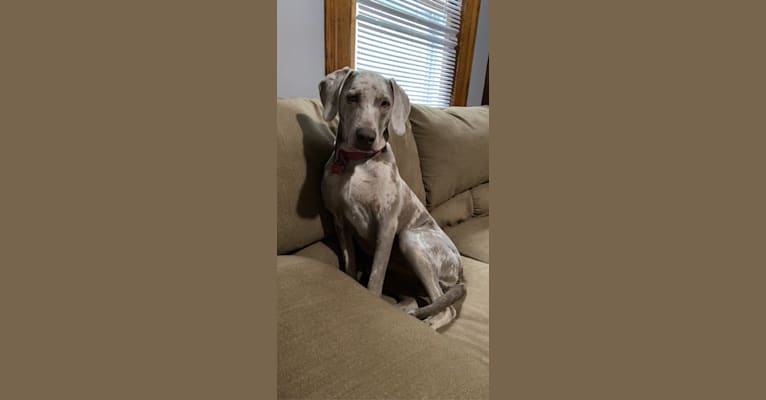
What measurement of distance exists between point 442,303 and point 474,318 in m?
0.12

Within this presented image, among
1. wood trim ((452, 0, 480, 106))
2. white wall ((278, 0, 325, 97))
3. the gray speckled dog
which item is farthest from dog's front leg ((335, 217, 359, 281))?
wood trim ((452, 0, 480, 106))

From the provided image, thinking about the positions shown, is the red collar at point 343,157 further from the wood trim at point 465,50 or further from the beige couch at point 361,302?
the wood trim at point 465,50

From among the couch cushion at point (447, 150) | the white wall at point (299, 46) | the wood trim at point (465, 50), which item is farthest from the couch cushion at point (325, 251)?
the wood trim at point (465, 50)

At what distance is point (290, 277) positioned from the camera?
901 millimetres

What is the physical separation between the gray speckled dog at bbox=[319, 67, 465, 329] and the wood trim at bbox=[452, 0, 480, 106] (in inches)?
81.5

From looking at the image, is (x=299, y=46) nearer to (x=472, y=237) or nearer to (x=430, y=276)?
(x=472, y=237)

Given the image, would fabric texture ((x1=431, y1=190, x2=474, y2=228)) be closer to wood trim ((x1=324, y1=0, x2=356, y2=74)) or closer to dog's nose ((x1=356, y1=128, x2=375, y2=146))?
dog's nose ((x1=356, y1=128, x2=375, y2=146))

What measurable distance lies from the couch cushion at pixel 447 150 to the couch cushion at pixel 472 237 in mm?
187

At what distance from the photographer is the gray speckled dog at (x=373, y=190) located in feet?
4.14

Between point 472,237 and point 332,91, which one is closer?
point 332,91

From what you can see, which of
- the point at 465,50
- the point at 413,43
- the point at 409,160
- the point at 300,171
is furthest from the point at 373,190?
the point at 465,50

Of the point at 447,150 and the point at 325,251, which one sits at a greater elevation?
the point at 447,150

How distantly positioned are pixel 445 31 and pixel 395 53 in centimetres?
62

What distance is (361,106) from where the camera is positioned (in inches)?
49.9
